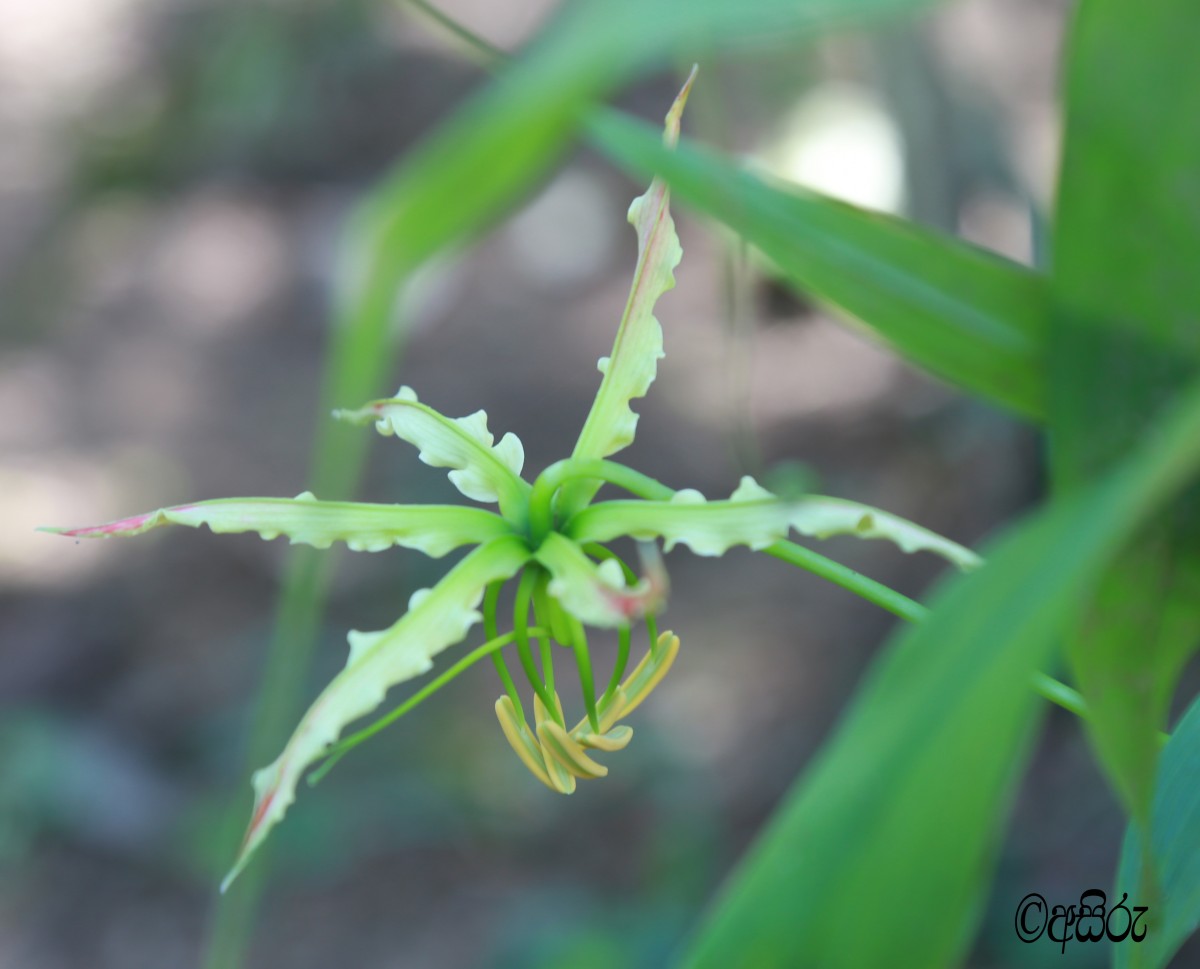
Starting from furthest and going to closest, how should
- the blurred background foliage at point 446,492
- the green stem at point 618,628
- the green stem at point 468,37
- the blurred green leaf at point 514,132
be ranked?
the blurred background foliage at point 446,492 < the green stem at point 618,628 < the green stem at point 468,37 < the blurred green leaf at point 514,132

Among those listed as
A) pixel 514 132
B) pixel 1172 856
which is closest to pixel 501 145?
pixel 514 132

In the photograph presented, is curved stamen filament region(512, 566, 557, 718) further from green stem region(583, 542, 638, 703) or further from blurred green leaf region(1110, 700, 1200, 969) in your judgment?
blurred green leaf region(1110, 700, 1200, 969)

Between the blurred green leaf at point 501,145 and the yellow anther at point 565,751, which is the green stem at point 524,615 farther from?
the blurred green leaf at point 501,145

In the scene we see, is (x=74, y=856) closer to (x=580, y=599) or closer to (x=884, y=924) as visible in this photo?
(x=580, y=599)

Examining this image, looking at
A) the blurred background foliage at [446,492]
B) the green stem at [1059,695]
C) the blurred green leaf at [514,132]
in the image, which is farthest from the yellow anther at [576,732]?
the blurred background foliage at [446,492]

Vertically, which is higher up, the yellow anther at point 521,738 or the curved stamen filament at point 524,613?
the curved stamen filament at point 524,613

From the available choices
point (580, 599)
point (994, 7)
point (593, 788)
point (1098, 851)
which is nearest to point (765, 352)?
point (994, 7)

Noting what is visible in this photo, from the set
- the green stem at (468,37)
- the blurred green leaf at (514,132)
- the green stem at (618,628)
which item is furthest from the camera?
the green stem at (618,628)
